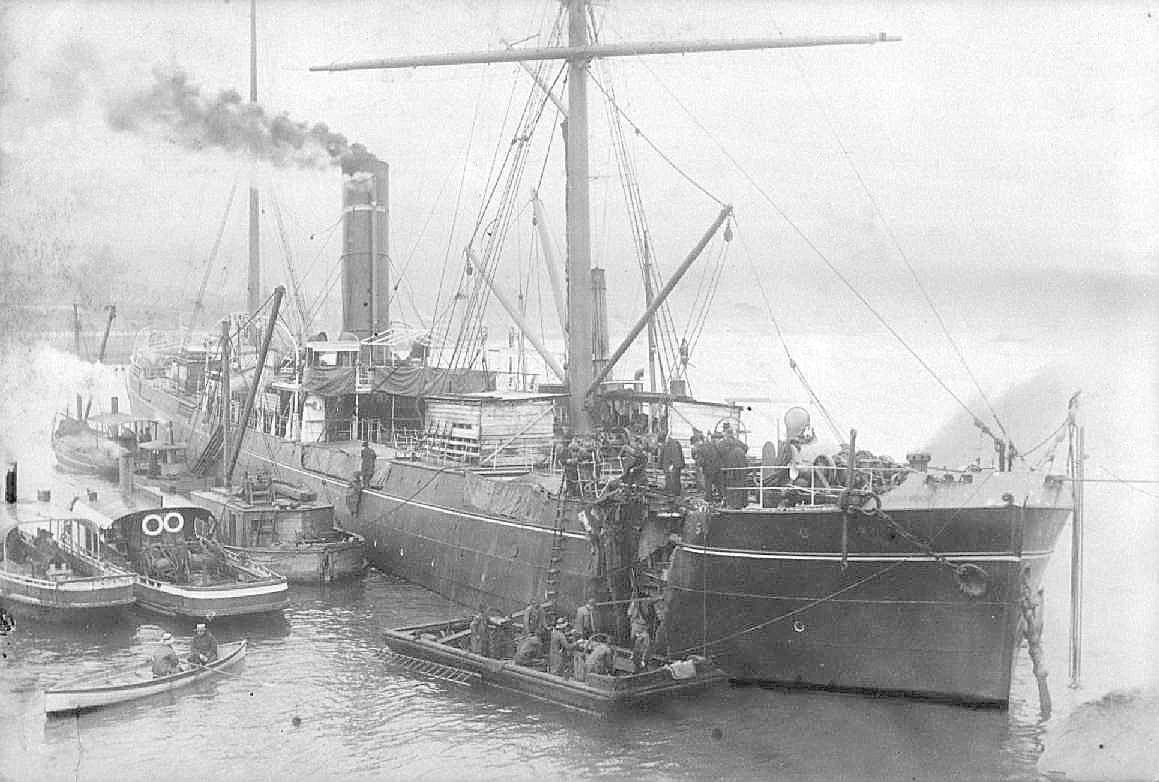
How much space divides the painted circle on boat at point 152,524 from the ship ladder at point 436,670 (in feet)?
22.4

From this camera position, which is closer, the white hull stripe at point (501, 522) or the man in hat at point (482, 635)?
the white hull stripe at point (501, 522)

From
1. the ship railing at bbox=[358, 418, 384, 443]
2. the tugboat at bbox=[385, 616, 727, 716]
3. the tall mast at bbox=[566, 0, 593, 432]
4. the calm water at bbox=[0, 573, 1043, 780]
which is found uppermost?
the tall mast at bbox=[566, 0, 593, 432]

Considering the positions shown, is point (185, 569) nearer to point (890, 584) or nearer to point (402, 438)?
point (402, 438)

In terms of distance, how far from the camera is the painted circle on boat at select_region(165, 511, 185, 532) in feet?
74.1

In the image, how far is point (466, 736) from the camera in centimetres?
1508

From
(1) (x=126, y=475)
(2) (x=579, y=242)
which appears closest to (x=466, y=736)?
(2) (x=579, y=242)

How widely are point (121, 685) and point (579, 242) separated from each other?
485 inches

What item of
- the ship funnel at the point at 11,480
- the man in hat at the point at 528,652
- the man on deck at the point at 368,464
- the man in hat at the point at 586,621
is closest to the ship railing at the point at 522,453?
the man on deck at the point at 368,464

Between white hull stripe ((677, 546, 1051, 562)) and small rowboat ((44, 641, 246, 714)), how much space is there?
26.6ft

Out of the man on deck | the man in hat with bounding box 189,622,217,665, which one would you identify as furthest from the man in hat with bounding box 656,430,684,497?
the man on deck

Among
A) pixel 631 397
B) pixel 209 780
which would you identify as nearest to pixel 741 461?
pixel 631 397

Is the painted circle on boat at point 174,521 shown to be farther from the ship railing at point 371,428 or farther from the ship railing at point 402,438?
the ship railing at point 371,428

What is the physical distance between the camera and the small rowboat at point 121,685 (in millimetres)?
15391

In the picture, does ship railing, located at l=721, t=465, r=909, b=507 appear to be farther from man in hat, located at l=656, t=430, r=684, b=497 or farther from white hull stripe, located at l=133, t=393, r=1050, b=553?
man in hat, located at l=656, t=430, r=684, b=497
